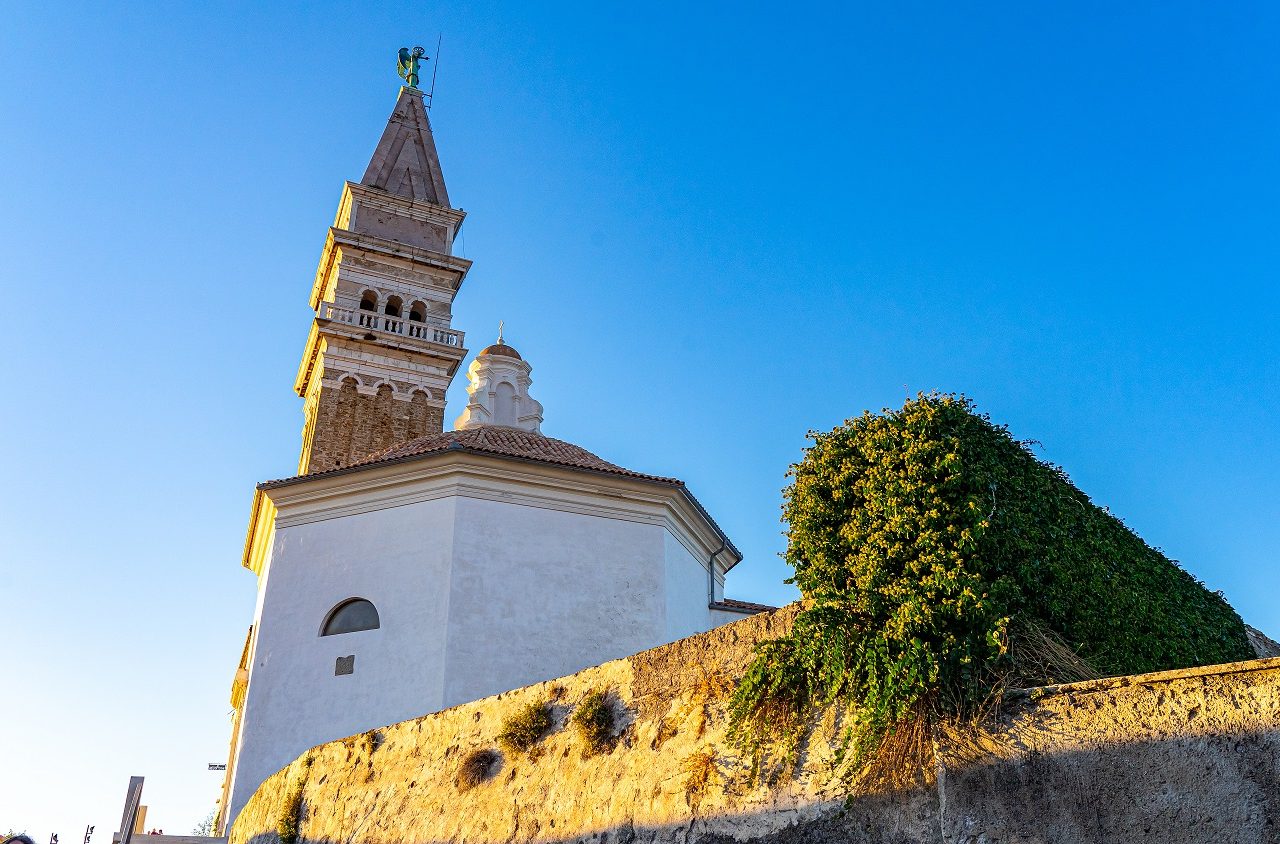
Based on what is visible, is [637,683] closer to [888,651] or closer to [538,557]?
[888,651]

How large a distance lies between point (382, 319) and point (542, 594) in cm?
1871

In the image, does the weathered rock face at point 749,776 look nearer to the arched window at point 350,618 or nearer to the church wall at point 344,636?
the church wall at point 344,636

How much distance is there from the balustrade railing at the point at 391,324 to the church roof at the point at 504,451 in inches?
527

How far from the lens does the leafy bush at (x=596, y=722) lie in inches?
322

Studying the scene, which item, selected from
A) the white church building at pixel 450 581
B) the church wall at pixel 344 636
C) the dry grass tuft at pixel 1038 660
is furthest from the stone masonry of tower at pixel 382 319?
the dry grass tuft at pixel 1038 660

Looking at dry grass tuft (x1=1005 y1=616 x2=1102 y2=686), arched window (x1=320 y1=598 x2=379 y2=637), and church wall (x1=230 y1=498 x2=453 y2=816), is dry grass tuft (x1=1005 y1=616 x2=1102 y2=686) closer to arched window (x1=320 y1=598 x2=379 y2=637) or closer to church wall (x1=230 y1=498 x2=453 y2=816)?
church wall (x1=230 y1=498 x2=453 y2=816)

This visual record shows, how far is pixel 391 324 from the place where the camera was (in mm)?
32188

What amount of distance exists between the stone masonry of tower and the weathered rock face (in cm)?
1996

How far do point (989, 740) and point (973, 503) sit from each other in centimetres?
153

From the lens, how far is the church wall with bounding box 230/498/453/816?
14547 millimetres

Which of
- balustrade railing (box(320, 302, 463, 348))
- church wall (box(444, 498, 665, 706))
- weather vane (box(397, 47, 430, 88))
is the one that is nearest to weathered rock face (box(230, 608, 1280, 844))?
church wall (box(444, 498, 665, 706))

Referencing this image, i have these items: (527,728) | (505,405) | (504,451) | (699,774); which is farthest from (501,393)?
(699,774)

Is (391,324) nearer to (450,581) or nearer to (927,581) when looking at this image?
(450,581)

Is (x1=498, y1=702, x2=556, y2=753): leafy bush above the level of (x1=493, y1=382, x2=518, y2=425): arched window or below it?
below
